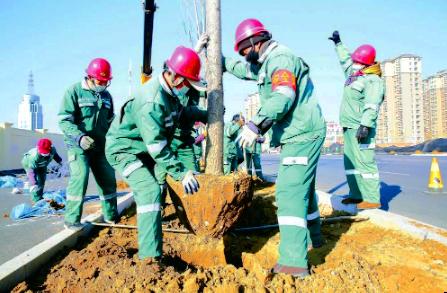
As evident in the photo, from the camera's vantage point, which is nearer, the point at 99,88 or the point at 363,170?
the point at 99,88

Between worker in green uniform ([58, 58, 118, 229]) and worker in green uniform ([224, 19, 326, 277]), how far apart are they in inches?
95.3

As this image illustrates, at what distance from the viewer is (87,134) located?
5.05 meters

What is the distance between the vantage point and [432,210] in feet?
19.7

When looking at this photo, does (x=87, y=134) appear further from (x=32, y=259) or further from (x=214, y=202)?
(x=214, y=202)

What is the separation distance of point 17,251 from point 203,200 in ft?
7.63

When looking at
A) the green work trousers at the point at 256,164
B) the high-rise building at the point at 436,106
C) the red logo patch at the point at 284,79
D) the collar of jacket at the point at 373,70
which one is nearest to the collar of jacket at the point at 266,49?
the red logo patch at the point at 284,79

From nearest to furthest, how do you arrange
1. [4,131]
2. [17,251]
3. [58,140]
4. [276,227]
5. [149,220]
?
[149,220] → [17,251] → [276,227] → [4,131] → [58,140]

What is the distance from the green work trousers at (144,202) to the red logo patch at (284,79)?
4.96 ft

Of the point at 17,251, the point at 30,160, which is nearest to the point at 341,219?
the point at 17,251

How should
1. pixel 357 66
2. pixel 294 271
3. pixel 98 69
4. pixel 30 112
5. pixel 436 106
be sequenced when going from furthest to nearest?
pixel 30 112 → pixel 436 106 → pixel 357 66 → pixel 98 69 → pixel 294 271

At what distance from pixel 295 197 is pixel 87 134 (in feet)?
10.8

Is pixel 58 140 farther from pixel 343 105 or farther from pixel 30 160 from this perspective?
pixel 343 105

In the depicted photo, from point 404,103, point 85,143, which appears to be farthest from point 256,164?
point 404,103

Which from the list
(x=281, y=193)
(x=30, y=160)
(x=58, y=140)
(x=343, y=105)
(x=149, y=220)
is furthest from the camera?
(x=58, y=140)
